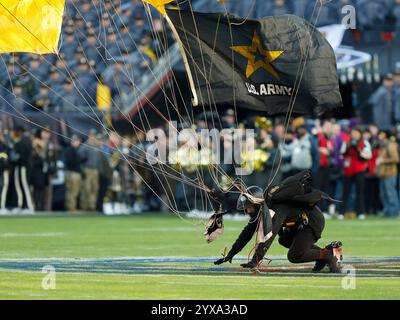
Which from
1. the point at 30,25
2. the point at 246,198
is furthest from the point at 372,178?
the point at 246,198

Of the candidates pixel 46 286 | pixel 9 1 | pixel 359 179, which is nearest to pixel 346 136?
pixel 359 179

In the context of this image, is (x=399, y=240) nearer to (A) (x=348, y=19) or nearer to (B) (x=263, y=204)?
(B) (x=263, y=204)

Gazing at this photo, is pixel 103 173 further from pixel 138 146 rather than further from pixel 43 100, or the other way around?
pixel 43 100

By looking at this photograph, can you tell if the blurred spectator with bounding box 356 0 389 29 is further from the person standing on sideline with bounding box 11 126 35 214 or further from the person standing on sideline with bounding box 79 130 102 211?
the person standing on sideline with bounding box 11 126 35 214

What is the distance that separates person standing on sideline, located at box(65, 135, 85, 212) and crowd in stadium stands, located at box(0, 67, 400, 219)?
0.03m

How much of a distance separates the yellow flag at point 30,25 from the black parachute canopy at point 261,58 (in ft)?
6.71

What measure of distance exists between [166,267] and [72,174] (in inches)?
785

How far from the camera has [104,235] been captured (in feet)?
82.2

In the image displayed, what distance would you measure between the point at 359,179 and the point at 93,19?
9925 mm

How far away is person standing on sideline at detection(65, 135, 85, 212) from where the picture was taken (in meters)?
36.6

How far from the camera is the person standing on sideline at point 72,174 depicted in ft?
120

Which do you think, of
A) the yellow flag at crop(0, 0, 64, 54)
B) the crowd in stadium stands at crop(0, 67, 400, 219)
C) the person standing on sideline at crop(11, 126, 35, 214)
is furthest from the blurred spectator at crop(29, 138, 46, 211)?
the yellow flag at crop(0, 0, 64, 54)

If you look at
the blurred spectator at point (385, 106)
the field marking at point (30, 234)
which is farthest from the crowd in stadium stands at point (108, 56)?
the field marking at point (30, 234)

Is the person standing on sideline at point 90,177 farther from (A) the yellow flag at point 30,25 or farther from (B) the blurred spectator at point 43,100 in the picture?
(A) the yellow flag at point 30,25
